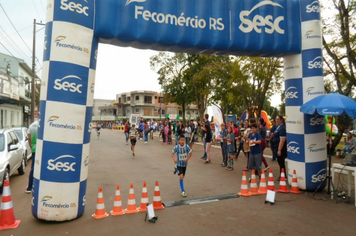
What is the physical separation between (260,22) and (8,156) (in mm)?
8093

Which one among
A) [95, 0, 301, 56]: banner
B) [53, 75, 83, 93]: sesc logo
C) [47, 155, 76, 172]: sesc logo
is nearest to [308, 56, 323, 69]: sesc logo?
[95, 0, 301, 56]: banner

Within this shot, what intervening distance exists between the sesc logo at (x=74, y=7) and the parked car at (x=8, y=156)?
183 inches

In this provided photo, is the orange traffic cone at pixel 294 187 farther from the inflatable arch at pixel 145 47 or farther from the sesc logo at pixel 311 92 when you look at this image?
the sesc logo at pixel 311 92

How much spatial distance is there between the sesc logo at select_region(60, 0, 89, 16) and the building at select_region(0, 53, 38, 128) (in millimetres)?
18545

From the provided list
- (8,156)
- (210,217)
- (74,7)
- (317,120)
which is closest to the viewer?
(74,7)

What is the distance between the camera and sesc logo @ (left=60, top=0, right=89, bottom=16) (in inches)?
190

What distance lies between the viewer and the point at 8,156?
7.29 meters

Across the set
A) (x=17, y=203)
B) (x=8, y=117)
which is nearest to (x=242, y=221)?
(x=17, y=203)

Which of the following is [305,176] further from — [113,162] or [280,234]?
[113,162]

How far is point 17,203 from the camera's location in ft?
19.5

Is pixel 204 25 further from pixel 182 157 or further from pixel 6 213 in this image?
pixel 6 213

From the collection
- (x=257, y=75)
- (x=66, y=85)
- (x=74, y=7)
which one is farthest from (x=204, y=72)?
(x=66, y=85)

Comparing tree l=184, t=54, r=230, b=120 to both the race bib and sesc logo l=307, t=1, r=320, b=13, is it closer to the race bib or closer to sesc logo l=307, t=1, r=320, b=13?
sesc logo l=307, t=1, r=320, b=13

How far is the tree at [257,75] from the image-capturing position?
17.2 meters
